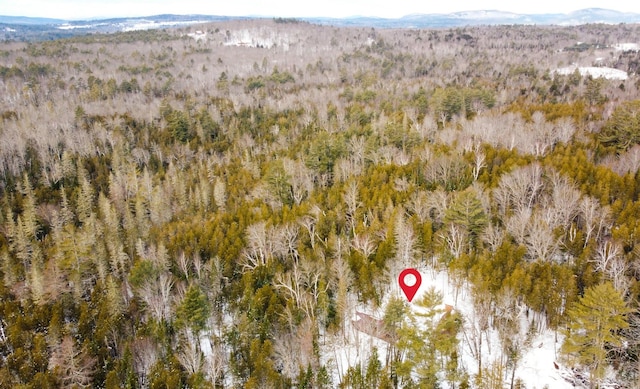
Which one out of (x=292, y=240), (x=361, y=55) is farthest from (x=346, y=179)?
(x=361, y=55)

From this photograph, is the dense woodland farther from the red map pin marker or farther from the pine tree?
the red map pin marker

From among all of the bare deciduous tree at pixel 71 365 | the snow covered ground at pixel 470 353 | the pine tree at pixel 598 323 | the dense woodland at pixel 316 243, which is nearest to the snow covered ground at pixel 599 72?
the dense woodland at pixel 316 243

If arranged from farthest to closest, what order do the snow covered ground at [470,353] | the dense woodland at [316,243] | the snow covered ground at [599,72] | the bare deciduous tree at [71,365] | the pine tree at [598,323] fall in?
the snow covered ground at [599,72]
the dense woodland at [316,243]
the bare deciduous tree at [71,365]
the snow covered ground at [470,353]
the pine tree at [598,323]

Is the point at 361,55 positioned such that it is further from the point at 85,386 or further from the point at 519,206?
the point at 85,386

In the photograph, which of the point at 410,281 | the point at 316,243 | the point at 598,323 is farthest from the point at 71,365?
the point at 598,323

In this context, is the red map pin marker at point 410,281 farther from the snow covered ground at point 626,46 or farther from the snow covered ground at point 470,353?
the snow covered ground at point 626,46
